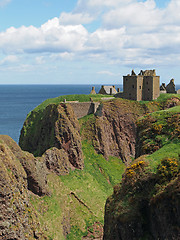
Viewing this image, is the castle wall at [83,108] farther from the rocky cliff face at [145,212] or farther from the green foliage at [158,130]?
the rocky cliff face at [145,212]

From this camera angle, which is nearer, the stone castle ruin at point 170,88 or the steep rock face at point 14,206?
the steep rock face at point 14,206

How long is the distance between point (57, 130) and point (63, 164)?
10621mm

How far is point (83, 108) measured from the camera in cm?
8919

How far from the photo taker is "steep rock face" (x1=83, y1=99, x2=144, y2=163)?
3413 inches

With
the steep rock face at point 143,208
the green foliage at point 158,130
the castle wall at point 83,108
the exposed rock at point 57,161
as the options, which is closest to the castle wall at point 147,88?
the castle wall at point 83,108

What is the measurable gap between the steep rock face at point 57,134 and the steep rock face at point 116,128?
799cm

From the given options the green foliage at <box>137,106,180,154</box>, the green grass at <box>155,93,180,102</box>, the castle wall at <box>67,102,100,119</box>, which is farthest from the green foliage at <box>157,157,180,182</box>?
the green grass at <box>155,93,180,102</box>

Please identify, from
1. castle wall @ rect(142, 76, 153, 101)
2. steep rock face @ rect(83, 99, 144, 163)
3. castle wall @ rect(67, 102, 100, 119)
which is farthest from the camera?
castle wall @ rect(142, 76, 153, 101)

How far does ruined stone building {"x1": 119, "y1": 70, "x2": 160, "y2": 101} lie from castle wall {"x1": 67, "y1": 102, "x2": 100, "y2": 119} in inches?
537

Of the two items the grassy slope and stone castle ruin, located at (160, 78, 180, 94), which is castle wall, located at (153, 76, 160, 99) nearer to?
stone castle ruin, located at (160, 78, 180, 94)

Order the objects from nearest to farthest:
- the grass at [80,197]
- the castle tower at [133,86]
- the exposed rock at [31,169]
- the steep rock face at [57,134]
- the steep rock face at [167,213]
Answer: the steep rock face at [167,213]
the exposed rock at [31,169]
the grass at [80,197]
the steep rock face at [57,134]
the castle tower at [133,86]

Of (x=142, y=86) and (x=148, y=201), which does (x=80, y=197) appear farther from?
(x=142, y=86)

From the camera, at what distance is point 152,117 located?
1930 inches

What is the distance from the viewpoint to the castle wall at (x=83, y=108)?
290 ft
